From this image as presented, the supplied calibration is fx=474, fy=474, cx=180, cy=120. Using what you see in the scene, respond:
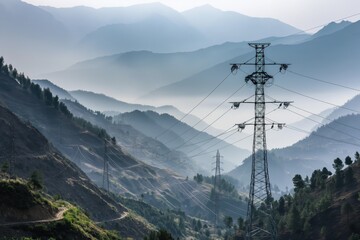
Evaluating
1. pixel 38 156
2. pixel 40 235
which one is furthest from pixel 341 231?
pixel 38 156

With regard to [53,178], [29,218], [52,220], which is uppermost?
[53,178]

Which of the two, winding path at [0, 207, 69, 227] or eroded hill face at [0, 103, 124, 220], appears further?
eroded hill face at [0, 103, 124, 220]

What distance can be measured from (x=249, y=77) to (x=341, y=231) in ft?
204

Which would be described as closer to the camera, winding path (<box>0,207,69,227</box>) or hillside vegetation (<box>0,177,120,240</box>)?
hillside vegetation (<box>0,177,120,240</box>)

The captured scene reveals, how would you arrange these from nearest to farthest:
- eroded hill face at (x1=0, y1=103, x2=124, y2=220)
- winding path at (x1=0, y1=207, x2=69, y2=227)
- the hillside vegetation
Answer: the hillside vegetation < winding path at (x1=0, y1=207, x2=69, y2=227) < eroded hill face at (x1=0, y1=103, x2=124, y2=220)

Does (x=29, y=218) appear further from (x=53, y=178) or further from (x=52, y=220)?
(x=53, y=178)

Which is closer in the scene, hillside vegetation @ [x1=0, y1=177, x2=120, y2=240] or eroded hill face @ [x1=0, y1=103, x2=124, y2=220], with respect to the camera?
hillside vegetation @ [x1=0, y1=177, x2=120, y2=240]

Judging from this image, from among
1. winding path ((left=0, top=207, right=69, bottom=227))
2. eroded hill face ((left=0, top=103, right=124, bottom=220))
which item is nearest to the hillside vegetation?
winding path ((left=0, top=207, right=69, bottom=227))

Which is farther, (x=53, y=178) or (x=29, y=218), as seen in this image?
(x=53, y=178)

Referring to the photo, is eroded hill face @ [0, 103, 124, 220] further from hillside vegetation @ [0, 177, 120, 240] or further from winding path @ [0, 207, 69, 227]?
hillside vegetation @ [0, 177, 120, 240]

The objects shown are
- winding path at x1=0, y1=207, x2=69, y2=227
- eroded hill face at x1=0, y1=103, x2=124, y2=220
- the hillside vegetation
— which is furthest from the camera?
eroded hill face at x1=0, y1=103, x2=124, y2=220

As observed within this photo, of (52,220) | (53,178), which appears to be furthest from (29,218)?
(53,178)

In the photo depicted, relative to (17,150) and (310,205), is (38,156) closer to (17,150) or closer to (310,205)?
(17,150)

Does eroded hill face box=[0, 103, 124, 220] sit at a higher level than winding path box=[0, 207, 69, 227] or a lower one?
higher
